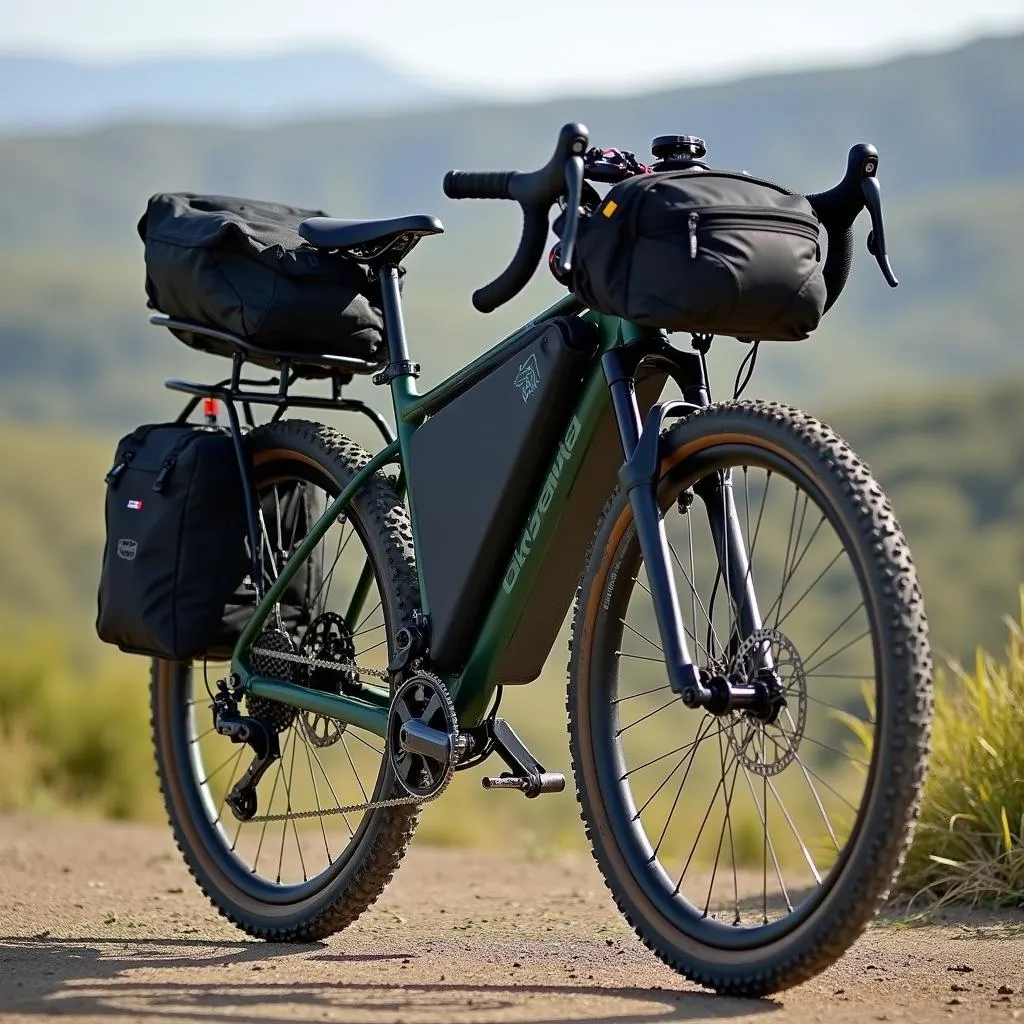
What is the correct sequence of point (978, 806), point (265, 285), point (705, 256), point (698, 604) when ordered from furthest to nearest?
point (978, 806), point (265, 285), point (698, 604), point (705, 256)

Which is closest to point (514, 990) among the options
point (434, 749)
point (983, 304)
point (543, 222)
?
point (434, 749)

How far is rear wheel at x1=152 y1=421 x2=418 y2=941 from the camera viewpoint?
4.04m

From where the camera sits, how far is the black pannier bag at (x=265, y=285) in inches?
170

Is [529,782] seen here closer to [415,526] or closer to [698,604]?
[698,604]

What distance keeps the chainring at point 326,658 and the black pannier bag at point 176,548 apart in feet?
0.95

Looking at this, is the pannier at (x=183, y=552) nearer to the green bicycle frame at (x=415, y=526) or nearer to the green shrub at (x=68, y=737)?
the green bicycle frame at (x=415, y=526)

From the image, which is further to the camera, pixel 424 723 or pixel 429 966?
pixel 424 723

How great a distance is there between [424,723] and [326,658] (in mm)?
568

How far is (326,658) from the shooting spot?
169 inches

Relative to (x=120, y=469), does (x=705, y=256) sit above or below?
above

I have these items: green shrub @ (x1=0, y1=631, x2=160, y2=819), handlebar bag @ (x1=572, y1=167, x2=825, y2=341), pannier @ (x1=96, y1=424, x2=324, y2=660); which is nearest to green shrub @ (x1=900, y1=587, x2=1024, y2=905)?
pannier @ (x1=96, y1=424, x2=324, y2=660)

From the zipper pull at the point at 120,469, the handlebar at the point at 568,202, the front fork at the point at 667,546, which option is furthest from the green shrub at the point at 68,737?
the front fork at the point at 667,546

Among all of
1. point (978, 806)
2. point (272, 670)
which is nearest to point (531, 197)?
point (272, 670)

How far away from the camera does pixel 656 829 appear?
1080 centimetres
